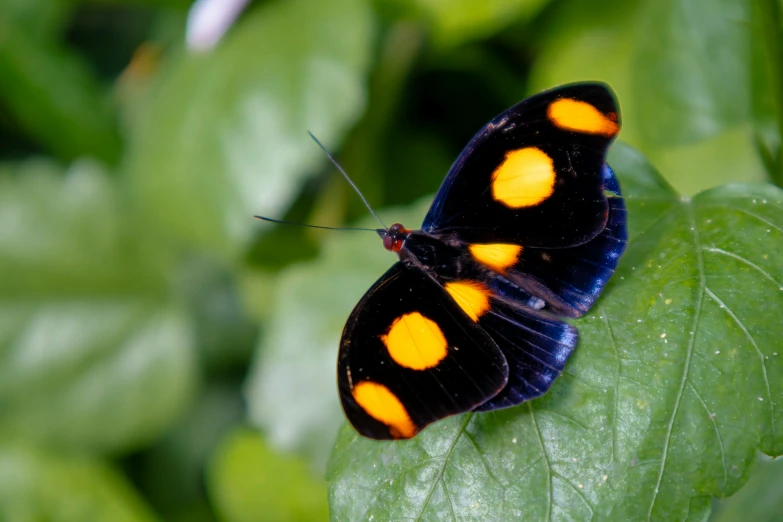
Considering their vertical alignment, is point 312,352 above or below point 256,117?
below

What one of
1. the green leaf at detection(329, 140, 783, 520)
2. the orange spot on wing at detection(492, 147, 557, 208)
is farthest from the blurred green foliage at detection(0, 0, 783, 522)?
the orange spot on wing at detection(492, 147, 557, 208)

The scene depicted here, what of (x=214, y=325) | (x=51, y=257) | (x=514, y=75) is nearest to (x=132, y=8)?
(x=51, y=257)

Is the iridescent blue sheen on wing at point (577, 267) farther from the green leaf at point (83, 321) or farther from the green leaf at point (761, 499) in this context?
the green leaf at point (83, 321)

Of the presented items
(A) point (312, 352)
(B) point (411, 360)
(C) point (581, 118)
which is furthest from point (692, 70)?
(A) point (312, 352)

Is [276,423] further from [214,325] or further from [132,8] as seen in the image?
[132,8]

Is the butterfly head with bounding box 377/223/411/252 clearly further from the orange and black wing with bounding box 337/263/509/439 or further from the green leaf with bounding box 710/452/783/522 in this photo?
the green leaf with bounding box 710/452/783/522

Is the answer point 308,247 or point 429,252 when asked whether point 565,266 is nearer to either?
point 429,252
